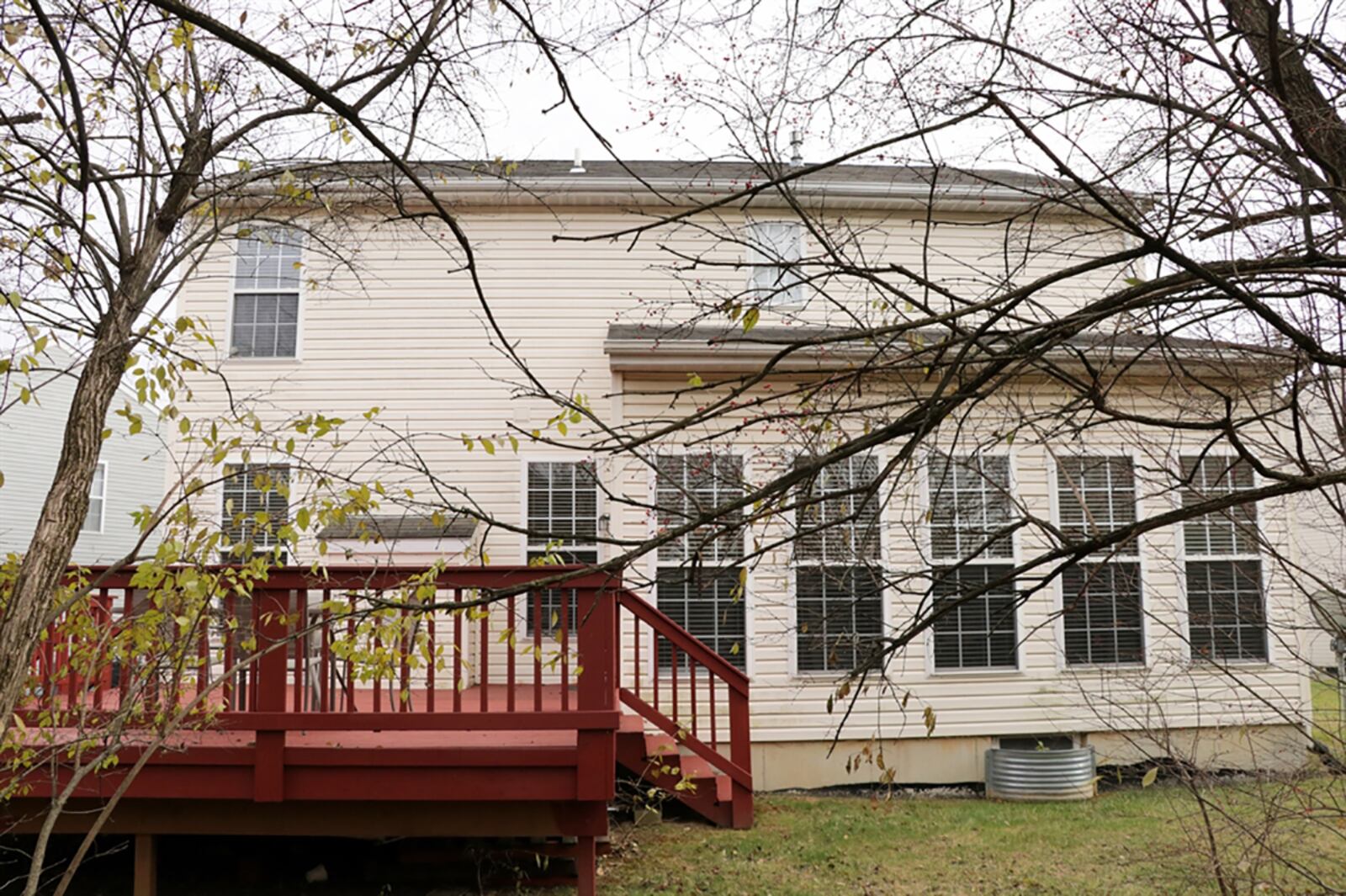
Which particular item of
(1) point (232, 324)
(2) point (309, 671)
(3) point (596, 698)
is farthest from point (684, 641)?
(1) point (232, 324)

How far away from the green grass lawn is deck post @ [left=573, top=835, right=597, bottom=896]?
1.36 feet

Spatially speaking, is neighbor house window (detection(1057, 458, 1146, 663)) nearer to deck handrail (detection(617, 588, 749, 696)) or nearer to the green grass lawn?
the green grass lawn

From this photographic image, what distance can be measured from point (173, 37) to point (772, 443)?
595 cm

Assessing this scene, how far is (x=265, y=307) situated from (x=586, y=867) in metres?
6.77

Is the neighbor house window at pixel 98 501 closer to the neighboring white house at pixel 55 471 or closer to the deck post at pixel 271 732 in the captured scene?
the neighboring white house at pixel 55 471

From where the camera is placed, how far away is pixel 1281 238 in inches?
156

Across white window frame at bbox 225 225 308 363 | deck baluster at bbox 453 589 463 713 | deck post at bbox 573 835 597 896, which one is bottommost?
deck post at bbox 573 835 597 896

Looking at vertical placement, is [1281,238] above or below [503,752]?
above

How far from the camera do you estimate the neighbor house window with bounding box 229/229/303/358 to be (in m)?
10.3

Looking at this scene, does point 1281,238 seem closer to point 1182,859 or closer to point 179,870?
point 1182,859

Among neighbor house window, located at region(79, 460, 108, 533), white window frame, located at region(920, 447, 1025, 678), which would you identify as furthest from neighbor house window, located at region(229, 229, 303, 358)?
neighbor house window, located at region(79, 460, 108, 533)

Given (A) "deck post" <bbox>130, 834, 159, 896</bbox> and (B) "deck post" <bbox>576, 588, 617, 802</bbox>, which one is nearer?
(B) "deck post" <bbox>576, 588, 617, 802</bbox>

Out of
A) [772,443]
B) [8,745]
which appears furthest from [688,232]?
[8,745]

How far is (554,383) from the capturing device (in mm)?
10328
